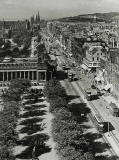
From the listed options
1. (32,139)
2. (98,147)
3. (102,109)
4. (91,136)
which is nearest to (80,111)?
(102,109)

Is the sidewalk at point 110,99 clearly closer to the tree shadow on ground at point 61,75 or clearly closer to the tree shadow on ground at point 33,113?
the tree shadow on ground at point 33,113

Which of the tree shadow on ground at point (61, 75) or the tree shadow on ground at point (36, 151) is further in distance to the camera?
the tree shadow on ground at point (61, 75)

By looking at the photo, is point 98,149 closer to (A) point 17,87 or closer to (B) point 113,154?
(B) point 113,154

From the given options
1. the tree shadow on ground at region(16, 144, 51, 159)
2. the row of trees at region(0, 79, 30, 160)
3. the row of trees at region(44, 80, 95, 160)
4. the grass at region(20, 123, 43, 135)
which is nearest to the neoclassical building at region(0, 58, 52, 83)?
the row of trees at region(0, 79, 30, 160)

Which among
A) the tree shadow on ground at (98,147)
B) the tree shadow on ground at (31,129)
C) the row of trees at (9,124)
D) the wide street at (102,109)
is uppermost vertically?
the row of trees at (9,124)

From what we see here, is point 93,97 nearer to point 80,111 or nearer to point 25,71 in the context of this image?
point 80,111

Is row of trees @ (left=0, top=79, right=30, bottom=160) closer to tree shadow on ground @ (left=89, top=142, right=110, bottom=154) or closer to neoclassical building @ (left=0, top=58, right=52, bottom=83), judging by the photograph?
tree shadow on ground @ (left=89, top=142, right=110, bottom=154)

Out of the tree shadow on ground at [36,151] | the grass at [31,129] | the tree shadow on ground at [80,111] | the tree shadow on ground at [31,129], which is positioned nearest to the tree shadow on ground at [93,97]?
the tree shadow on ground at [80,111]

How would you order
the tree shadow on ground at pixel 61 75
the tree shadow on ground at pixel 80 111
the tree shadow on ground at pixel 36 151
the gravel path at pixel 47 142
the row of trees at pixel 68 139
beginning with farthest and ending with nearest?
1. the tree shadow on ground at pixel 61 75
2. the tree shadow on ground at pixel 80 111
3. the tree shadow on ground at pixel 36 151
4. the gravel path at pixel 47 142
5. the row of trees at pixel 68 139
